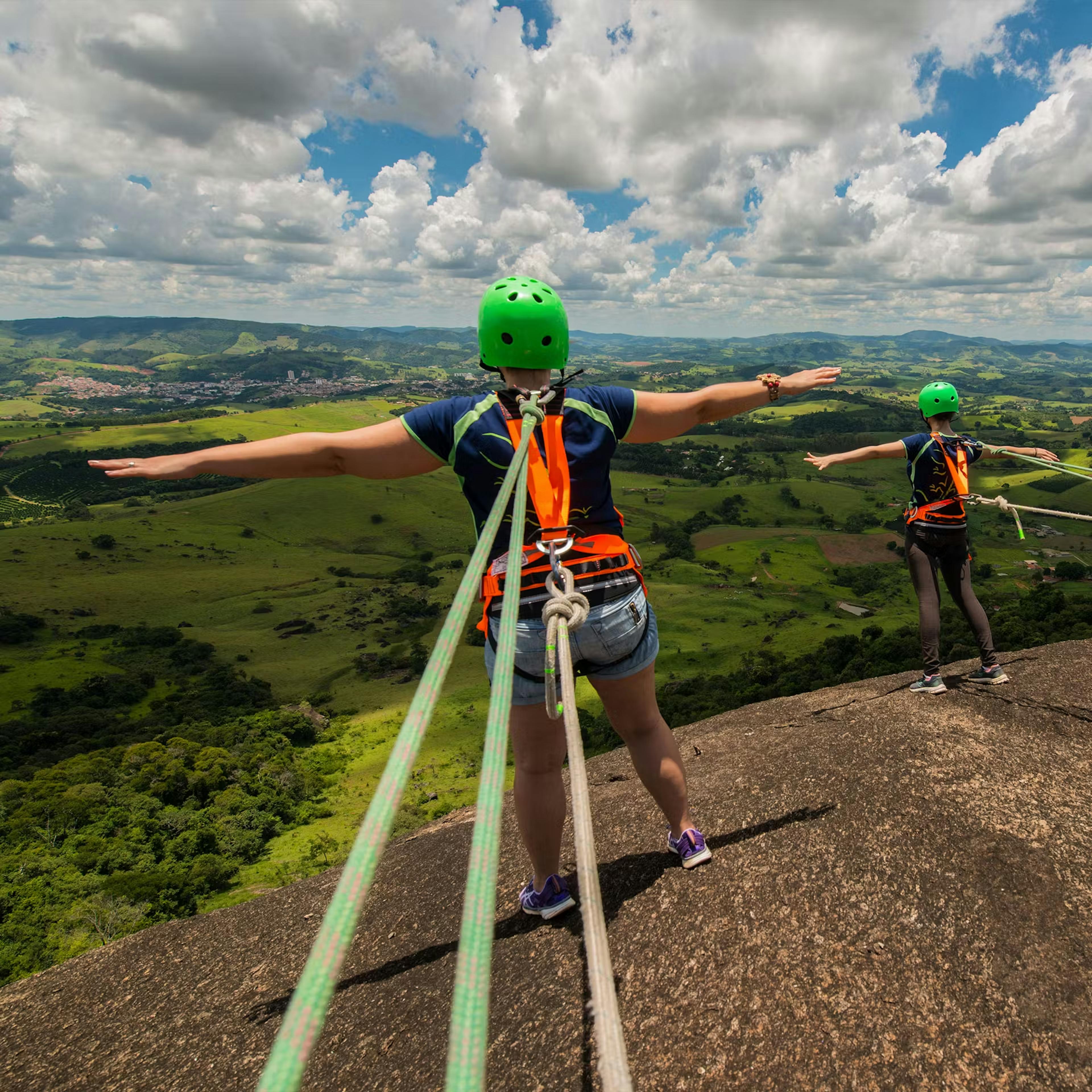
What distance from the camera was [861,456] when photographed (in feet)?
27.4

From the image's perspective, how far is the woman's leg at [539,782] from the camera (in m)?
3.82

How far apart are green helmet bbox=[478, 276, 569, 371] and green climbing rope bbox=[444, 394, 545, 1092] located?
1.41 metres

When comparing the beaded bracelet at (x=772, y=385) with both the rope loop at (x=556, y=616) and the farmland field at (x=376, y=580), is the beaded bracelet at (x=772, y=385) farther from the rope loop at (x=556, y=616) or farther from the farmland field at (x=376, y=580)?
the farmland field at (x=376, y=580)

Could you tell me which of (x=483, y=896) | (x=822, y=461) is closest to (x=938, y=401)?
(x=822, y=461)

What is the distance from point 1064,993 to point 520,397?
4613 mm

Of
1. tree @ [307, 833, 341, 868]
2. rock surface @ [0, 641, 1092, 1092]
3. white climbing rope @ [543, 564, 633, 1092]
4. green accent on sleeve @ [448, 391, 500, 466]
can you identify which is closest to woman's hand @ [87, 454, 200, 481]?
green accent on sleeve @ [448, 391, 500, 466]

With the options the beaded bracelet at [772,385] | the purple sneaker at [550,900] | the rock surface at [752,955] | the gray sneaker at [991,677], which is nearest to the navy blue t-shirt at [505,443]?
the beaded bracelet at [772,385]

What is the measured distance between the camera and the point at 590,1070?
11.6 feet

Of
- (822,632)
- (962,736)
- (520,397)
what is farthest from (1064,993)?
(822,632)

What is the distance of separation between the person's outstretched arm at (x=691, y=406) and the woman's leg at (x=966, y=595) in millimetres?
4835

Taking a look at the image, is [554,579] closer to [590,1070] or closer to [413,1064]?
[590,1070]

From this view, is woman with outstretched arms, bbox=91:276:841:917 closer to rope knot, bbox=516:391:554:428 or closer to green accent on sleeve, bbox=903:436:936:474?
rope knot, bbox=516:391:554:428

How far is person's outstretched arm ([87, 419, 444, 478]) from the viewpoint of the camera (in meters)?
3.38

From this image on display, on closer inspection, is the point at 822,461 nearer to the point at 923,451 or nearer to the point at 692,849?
the point at 923,451
